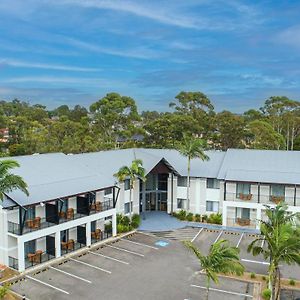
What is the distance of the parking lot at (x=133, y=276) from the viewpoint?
77.7 feet

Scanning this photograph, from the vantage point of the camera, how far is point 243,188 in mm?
38656

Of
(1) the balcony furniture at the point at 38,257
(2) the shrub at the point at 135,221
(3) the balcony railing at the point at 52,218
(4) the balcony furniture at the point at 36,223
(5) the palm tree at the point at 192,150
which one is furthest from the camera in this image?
(5) the palm tree at the point at 192,150

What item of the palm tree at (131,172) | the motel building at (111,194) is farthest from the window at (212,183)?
the palm tree at (131,172)

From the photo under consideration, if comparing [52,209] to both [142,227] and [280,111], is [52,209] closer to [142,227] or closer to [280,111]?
[142,227]

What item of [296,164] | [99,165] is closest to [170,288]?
[99,165]

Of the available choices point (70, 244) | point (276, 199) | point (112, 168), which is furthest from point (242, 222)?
point (70, 244)

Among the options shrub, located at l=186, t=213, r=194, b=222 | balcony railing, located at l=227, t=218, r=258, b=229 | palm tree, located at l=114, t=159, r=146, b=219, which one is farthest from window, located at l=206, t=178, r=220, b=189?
palm tree, located at l=114, t=159, r=146, b=219

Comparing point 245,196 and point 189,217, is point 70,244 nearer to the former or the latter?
point 189,217

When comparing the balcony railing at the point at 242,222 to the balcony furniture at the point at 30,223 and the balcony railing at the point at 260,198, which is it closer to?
the balcony railing at the point at 260,198

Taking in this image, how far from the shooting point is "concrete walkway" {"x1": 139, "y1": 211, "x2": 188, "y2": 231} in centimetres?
3734

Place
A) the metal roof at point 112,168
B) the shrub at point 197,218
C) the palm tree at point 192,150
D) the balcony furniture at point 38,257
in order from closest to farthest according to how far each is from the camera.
→ the balcony furniture at point 38,257, the metal roof at point 112,168, the palm tree at point 192,150, the shrub at point 197,218

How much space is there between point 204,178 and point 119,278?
17414 mm

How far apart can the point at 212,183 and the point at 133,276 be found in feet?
55.5

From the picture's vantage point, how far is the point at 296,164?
38.9m
